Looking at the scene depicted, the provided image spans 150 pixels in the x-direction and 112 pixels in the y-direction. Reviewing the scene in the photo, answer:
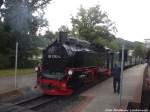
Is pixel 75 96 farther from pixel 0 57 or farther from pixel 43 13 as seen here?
pixel 43 13

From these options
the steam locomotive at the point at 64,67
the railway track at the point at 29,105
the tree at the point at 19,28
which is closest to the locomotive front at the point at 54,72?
the steam locomotive at the point at 64,67

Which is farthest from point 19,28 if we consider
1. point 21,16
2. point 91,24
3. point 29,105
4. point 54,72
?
point 29,105

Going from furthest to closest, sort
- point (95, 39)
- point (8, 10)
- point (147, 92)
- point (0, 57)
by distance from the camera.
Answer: point (95, 39) < point (8, 10) < point (0, 57) < point (147, 92)

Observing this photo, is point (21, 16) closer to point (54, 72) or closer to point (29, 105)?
point (54, 72)

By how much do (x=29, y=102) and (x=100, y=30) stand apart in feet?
114

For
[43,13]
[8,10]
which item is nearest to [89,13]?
[43,13]

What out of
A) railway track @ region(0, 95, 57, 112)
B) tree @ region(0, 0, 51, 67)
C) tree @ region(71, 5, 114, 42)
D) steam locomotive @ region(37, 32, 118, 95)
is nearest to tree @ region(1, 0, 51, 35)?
tree @ region(0, 0, 51, 67)

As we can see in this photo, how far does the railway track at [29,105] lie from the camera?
11180 millimetres

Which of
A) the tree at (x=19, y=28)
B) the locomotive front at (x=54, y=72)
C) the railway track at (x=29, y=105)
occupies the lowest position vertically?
the railway track at (x=29, y=105)

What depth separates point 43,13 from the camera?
39.4 metres

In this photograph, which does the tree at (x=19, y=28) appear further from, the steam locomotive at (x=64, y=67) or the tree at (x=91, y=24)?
the steam locomotive at (x=64, y=67)

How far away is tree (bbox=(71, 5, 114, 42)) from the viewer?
47031 millimetres

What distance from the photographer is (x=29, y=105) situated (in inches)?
519

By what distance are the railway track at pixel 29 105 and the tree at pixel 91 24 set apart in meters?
31.8
